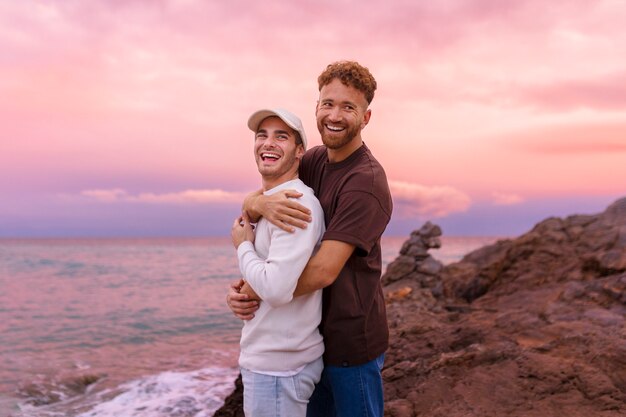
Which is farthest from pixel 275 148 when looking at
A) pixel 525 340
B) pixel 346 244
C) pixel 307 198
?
pixel 525 340

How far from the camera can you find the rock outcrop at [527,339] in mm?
4184

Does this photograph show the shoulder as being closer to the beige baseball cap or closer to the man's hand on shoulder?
the man's hand on shoulder

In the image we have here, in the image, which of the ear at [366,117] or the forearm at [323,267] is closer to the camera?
the forearm at [323,267]

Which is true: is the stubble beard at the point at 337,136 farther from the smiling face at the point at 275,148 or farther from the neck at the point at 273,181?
the neck at the point at 273,181

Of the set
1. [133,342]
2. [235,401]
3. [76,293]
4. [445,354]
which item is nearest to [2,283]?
[76,293]

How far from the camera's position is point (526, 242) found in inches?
370

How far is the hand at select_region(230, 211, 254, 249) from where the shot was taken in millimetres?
3033

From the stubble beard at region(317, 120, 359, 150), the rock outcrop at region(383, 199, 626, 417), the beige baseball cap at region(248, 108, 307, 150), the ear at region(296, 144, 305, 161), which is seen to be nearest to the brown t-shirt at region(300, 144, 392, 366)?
the stubble beard at region(317, 120, 359, 150)

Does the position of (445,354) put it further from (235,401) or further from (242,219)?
(242,219)

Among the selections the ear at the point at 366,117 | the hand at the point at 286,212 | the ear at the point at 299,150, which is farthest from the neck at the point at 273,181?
the ear at the point at 366,117

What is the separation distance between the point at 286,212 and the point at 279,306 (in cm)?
54

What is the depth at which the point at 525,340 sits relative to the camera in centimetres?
523

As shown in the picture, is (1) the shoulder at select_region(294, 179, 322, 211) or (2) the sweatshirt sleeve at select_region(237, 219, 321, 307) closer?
(2) the sweatshirt sleeve at select_region(237, 219, 321, 307)

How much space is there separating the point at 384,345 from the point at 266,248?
3.27 feet
